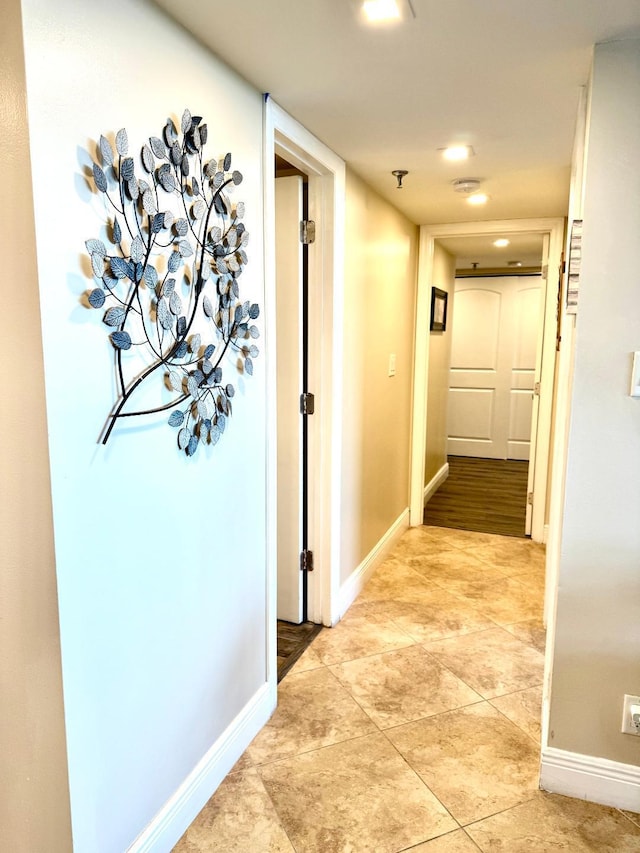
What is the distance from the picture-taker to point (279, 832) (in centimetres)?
170

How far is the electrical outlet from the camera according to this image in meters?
1.77

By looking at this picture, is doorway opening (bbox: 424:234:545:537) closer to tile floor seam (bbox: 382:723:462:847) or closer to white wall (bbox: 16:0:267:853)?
tile floor seam (bbox: 382:723:462:847)

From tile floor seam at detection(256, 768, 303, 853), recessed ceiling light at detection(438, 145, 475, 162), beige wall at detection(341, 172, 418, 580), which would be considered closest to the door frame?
beige wall at detection(341, 172, 418, 580)

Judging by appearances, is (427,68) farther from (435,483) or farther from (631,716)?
(435,483)

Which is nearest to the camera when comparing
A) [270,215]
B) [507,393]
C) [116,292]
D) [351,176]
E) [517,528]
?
[116,292]

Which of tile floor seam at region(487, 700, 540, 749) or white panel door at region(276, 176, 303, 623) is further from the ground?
white panel door at region(276, 176, 303, 623)

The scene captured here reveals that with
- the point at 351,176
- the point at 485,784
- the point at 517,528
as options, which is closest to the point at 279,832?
the point at 485,784

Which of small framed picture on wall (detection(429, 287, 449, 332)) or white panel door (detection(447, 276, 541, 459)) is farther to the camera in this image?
white panel door (detection(447, 276, 541, 459))

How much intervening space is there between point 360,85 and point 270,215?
0.48 meters

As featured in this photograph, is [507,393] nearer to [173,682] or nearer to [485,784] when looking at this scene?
[485,784]

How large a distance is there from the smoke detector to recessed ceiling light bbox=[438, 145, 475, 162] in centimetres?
37

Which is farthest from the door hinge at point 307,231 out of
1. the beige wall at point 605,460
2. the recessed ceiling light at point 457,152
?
the beige wall at point 605,460

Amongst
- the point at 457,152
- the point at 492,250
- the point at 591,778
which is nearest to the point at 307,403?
the point at 457,152

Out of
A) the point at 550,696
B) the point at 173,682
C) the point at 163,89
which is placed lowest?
the point at 550,696
